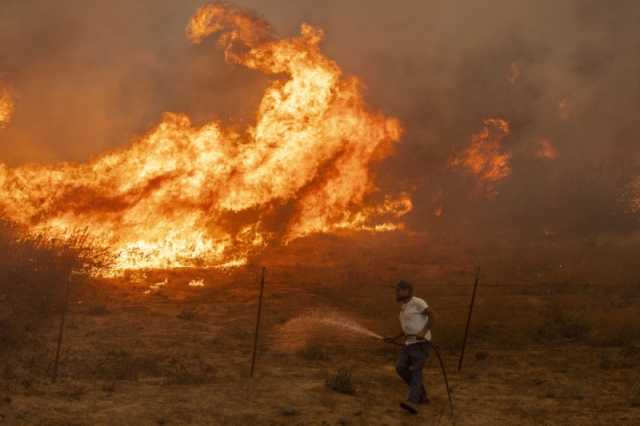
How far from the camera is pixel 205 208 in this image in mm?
23250

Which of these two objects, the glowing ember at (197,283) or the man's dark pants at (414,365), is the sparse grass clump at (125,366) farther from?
the glowing ember at (197,283)

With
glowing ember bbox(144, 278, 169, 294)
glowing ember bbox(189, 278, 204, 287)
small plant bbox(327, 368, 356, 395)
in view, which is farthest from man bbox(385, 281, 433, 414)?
glowing ember bbox(189, 278, 204, 287)

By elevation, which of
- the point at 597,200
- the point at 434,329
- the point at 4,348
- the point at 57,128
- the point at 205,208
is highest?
the point at 597,200

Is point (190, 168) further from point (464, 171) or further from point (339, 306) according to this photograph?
point (464, 171)

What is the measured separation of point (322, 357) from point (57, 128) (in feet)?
53.0

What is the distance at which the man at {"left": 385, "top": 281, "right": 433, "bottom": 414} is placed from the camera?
9.38m

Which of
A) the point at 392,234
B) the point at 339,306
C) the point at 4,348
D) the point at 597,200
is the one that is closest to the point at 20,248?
the point at 4,348

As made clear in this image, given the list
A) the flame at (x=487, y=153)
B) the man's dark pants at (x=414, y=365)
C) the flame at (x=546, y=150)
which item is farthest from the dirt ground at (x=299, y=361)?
the flame at (x=546, y=150)

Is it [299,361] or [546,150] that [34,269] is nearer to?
[299,361]

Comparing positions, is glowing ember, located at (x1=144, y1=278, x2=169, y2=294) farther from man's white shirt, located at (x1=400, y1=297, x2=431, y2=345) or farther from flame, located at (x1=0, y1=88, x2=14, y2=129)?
man's white shirt, located at (x1=400, y1=297, x2=431, y2=345)

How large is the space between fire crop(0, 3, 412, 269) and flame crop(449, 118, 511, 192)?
12532 mm

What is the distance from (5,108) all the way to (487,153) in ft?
93.1

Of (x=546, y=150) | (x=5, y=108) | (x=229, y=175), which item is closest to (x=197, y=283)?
(x=229, y=175)

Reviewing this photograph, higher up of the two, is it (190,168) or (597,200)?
(597,200)
